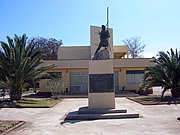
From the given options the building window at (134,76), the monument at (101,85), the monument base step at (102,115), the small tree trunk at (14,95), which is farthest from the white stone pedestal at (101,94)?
the building window at (134,76)

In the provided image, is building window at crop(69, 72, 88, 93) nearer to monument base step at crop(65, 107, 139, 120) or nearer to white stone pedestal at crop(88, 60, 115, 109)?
white stone pedestal at crop(88, 60, 115, 109)

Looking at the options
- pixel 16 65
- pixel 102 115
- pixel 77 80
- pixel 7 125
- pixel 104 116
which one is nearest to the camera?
pixel 7 125

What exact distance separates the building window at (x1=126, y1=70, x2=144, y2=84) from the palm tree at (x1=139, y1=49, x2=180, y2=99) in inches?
475

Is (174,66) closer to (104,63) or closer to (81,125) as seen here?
(104,63)

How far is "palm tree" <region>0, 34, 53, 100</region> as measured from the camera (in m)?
22.7

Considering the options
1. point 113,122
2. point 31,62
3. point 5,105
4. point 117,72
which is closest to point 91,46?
point 117,72

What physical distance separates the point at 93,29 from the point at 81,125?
28961 millimetres

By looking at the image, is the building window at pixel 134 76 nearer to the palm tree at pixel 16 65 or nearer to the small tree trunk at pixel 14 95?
the palm tree at pixel 16 65

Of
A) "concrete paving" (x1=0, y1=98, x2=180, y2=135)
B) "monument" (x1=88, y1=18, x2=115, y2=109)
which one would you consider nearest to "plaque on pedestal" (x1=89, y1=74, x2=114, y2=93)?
"monument" (x1=88, y1=18, x2=115, y2=109)

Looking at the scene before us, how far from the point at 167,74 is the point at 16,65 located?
11.8 metres

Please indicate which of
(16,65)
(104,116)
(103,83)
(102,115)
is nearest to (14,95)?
(16,65)

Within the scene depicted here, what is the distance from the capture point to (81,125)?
494 inches

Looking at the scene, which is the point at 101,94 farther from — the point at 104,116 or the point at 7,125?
the point at 7,125

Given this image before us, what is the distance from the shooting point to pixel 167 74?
23.8 meters
